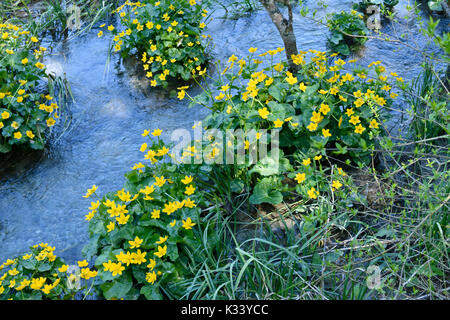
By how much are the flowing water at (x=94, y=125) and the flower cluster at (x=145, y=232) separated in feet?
1.67

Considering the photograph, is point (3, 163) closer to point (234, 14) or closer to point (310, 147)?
point (310, 147)

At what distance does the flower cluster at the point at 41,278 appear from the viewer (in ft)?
8.23

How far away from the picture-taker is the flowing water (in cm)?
330

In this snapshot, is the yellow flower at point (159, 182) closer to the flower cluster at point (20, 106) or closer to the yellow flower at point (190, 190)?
the yellow flower at point (190, 190)

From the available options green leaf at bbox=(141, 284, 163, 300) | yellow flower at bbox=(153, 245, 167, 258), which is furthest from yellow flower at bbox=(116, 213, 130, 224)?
green leaf at bbox=(141, 284, 163, 300)

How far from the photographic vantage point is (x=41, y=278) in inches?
99.0

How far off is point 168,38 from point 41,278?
255cm

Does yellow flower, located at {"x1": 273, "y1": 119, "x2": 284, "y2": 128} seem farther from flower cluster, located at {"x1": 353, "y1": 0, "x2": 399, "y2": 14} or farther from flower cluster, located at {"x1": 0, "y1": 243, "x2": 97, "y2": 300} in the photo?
flower cluster, located at {"x1": 353, "y1": 0, "x2": 399, "y2": 14}

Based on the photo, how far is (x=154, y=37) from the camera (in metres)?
4.50

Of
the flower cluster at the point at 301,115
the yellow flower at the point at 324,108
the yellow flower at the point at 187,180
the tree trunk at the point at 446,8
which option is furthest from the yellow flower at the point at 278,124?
the tree trunk at the point at 446,8

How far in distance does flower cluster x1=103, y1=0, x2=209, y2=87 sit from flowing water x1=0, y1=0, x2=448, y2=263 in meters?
0.24

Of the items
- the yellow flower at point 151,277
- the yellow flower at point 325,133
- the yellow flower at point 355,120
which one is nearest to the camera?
the yellow flower at point 151,277

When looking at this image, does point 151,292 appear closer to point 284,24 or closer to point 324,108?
point 324,108

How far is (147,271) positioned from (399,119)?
2176 millimetres
